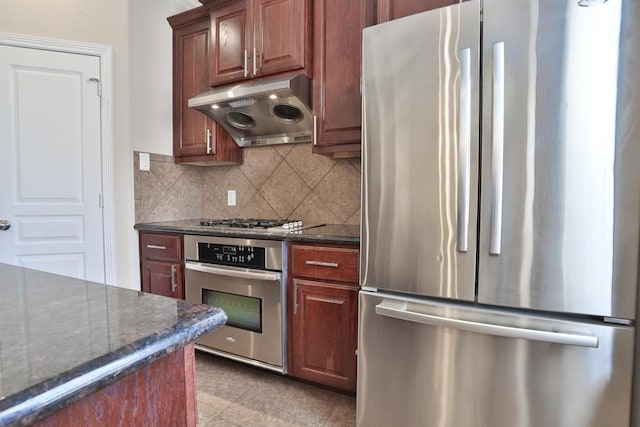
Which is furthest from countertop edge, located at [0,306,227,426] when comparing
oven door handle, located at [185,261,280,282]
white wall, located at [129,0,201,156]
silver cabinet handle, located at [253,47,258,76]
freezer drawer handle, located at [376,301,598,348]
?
white wall, located at [129,0,201,156]

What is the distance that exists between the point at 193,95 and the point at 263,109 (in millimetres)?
713

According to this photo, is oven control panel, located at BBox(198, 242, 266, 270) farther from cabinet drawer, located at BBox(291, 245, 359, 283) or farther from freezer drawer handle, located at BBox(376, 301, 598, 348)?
freezer drawer handle, located at BBox(376, 301, 598, 348)

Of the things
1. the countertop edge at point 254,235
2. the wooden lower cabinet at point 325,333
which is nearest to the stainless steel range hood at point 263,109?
the countertop edge at point 254,235

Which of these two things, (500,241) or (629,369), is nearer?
(629,369)

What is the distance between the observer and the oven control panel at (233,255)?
1.96 m

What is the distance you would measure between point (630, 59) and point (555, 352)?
3.07ft

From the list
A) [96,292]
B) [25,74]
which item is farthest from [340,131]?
[25,74]

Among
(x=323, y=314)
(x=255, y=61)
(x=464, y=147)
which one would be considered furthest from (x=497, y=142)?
(x=255, y=61)

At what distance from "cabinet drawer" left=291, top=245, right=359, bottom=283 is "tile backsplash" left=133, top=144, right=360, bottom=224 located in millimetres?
613

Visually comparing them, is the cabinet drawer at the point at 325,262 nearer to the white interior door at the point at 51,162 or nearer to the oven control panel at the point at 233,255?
the oven control panel at the point at 233,255

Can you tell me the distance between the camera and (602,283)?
3.43 ft

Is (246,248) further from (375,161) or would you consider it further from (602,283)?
(602,283)

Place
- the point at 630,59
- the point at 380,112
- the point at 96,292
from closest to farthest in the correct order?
the point at 96,292 → the point at 630,59 → the point at 380,112

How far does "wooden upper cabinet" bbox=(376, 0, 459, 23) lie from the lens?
1610mm
